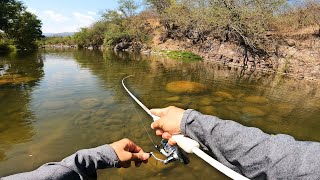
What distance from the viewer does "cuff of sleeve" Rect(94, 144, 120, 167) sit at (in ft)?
6.57

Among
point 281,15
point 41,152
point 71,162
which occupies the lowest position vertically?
point 41,152

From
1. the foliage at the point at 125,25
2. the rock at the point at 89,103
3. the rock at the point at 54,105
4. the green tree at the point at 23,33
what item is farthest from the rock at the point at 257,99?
the green tree at the point at 23,33

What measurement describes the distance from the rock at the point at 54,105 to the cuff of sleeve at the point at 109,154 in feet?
31.6

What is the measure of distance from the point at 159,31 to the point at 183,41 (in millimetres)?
10435

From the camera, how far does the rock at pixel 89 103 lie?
11.2m

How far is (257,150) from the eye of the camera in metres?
1.56

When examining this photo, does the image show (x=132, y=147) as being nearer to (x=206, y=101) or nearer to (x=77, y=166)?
(x=77, y=166)

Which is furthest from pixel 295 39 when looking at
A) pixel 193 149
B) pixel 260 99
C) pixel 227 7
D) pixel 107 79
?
pixel 193 149

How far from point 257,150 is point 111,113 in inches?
358

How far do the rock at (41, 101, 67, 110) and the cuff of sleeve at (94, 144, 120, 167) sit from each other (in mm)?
9627

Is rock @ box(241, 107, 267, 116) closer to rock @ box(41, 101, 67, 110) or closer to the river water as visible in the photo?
the river water

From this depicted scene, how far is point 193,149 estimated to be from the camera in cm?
184

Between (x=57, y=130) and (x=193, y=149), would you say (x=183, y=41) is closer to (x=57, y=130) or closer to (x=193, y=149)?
(x=57, y=130)

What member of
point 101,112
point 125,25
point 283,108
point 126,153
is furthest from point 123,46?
point 126,153
